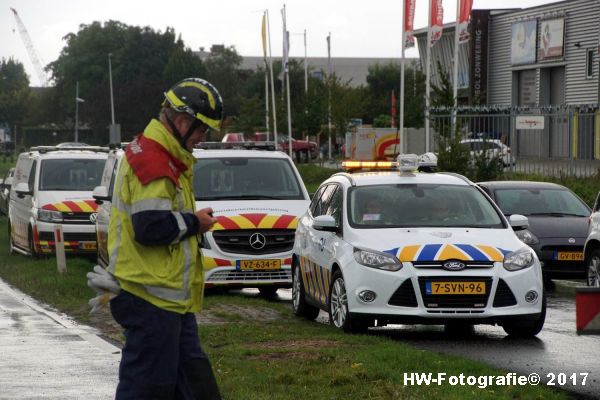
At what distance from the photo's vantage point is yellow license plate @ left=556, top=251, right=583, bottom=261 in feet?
58.5

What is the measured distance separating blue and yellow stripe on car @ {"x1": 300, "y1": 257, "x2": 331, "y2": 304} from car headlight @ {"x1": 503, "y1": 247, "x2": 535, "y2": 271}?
174 cm

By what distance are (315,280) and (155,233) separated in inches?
315

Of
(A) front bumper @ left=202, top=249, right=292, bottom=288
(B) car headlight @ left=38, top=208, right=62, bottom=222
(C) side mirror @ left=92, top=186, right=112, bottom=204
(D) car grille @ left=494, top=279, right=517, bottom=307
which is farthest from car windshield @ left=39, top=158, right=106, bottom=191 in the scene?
(D) car grille @ left=494, top=279, right=517, bottom=307

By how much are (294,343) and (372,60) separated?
153585 millimetres

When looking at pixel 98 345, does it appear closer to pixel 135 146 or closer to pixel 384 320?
pixel 384 320

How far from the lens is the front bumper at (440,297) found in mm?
11758

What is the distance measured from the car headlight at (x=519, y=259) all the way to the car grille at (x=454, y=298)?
1.10 ft

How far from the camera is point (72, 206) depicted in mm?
22922

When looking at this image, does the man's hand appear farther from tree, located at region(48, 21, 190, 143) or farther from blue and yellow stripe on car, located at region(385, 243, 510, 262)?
tree, located at region(48, 21, 190, 143)

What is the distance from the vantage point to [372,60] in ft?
536

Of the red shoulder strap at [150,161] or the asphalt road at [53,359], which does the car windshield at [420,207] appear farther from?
the red shoulder strap at [150,161]

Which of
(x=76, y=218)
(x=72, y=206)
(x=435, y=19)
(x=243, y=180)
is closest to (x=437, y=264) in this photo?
(x=243, y=180)

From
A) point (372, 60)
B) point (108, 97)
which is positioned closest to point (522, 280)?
point (108, 97)

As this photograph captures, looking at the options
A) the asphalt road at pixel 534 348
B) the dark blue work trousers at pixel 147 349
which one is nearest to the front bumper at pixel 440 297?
the asphalt road at pixel 534 348
